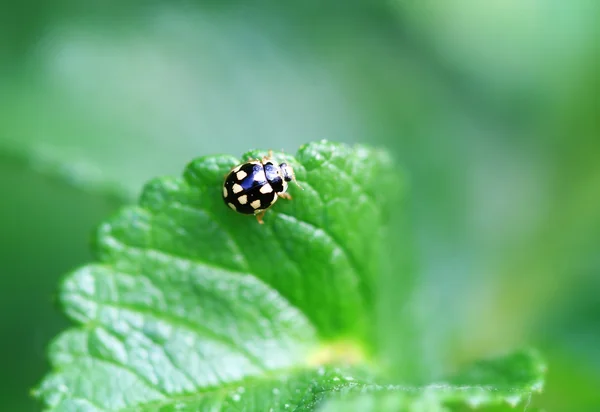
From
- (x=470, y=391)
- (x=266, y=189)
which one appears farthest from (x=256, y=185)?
(x=470, y=391)

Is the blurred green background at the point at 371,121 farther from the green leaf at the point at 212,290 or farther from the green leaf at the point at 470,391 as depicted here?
the green leaf at the point at 212,290

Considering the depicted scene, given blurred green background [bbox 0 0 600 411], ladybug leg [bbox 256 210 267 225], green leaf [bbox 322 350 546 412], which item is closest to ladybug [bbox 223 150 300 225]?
ladybug leg [bbox 256 210 267 225]

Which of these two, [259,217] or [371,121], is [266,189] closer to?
[259,217]

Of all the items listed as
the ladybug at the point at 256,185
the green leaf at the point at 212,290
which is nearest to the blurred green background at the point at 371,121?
the green leaf at the point at 212,290

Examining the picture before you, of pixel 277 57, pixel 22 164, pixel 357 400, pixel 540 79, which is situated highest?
pixel 540 79

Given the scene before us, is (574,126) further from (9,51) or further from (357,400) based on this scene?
(9,51)

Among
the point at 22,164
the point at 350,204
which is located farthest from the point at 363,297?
the point at 22,164

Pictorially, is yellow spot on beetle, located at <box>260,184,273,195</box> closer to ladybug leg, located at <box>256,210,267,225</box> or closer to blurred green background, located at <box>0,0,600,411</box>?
ladybug leg, located at <box>256,210,267,225</box>
